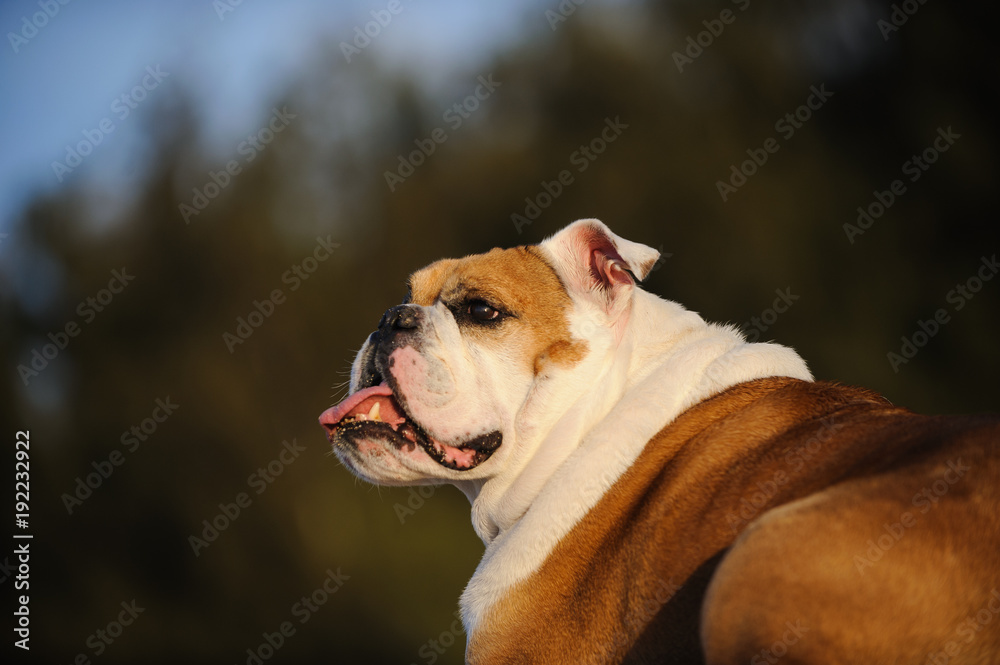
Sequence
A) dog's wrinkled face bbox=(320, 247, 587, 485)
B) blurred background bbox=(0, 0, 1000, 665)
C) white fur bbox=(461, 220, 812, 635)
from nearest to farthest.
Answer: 1. white fur bbox=(461, 220, 812, 635)
2. dog's wrinkled face bbox=(320, 247, 587, 485)
3. blurred background bbox=(0, 0, 1000, 665)

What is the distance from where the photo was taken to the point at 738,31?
41.5 ft

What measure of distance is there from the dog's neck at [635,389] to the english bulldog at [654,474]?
1cm

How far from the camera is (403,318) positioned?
4.32 m

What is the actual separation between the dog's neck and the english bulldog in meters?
0.01

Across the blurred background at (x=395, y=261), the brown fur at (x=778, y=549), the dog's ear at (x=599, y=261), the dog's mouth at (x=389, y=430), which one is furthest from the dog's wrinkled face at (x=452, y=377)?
the blurred background at (x=395, y=261)

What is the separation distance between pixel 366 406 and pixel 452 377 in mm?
482

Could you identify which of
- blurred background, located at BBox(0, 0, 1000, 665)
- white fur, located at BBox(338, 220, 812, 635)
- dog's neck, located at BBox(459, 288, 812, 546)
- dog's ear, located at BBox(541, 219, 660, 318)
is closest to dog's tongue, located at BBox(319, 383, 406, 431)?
white fur, located at BBox(338, 220, 812, 635)

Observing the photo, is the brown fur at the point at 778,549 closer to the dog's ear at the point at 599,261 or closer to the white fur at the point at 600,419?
the white fur at the point at 600,419

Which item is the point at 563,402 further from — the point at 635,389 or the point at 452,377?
the point at 452,377

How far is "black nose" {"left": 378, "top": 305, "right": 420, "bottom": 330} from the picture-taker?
4301mm

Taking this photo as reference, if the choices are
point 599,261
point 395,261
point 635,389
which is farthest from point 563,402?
point 395,261

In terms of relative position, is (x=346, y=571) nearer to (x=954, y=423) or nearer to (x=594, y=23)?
(x=594, y=23)

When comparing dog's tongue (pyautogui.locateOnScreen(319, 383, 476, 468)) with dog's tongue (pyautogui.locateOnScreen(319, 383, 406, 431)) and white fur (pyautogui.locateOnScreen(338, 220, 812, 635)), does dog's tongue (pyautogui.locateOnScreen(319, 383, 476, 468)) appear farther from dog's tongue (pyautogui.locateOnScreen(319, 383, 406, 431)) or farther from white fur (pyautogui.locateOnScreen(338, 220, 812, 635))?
white fur (pyautogui.locateOnScreen(338, 220, 812, 635))

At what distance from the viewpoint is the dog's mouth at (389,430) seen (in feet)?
13.5
